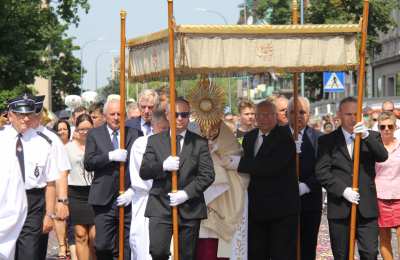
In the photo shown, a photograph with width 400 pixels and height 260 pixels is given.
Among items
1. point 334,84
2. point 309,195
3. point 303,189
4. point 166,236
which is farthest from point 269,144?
point 334,84

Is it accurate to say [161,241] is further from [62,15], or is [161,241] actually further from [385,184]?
[62,15]

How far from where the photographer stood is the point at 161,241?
8.56 metres

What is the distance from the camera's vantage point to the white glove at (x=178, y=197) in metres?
8.40

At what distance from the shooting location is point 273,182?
9.16 meters

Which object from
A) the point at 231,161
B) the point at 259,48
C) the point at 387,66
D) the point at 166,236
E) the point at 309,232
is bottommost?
the point at 309,232

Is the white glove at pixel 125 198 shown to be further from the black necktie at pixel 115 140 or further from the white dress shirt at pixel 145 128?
the white dress shirt at pixel 145 128

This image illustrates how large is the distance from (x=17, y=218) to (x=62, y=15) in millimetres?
27129

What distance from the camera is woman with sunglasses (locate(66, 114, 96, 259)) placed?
1095cm

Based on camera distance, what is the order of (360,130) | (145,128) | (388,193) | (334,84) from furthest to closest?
(334,84), (388,193), (145,128), (360,130)

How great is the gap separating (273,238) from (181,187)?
1.22m

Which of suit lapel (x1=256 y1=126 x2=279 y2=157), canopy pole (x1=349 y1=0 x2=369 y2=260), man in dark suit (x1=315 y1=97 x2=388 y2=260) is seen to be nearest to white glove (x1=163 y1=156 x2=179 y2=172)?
suit lapel (x1=256 y1=126 x2=279 y2=157)

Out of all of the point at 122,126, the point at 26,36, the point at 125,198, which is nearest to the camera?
the point at 125,198

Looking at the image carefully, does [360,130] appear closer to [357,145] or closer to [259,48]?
[357,145]

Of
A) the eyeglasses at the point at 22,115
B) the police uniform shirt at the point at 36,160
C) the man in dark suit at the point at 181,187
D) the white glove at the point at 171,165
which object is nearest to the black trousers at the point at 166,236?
the man in dark suit at the point at 181,187
